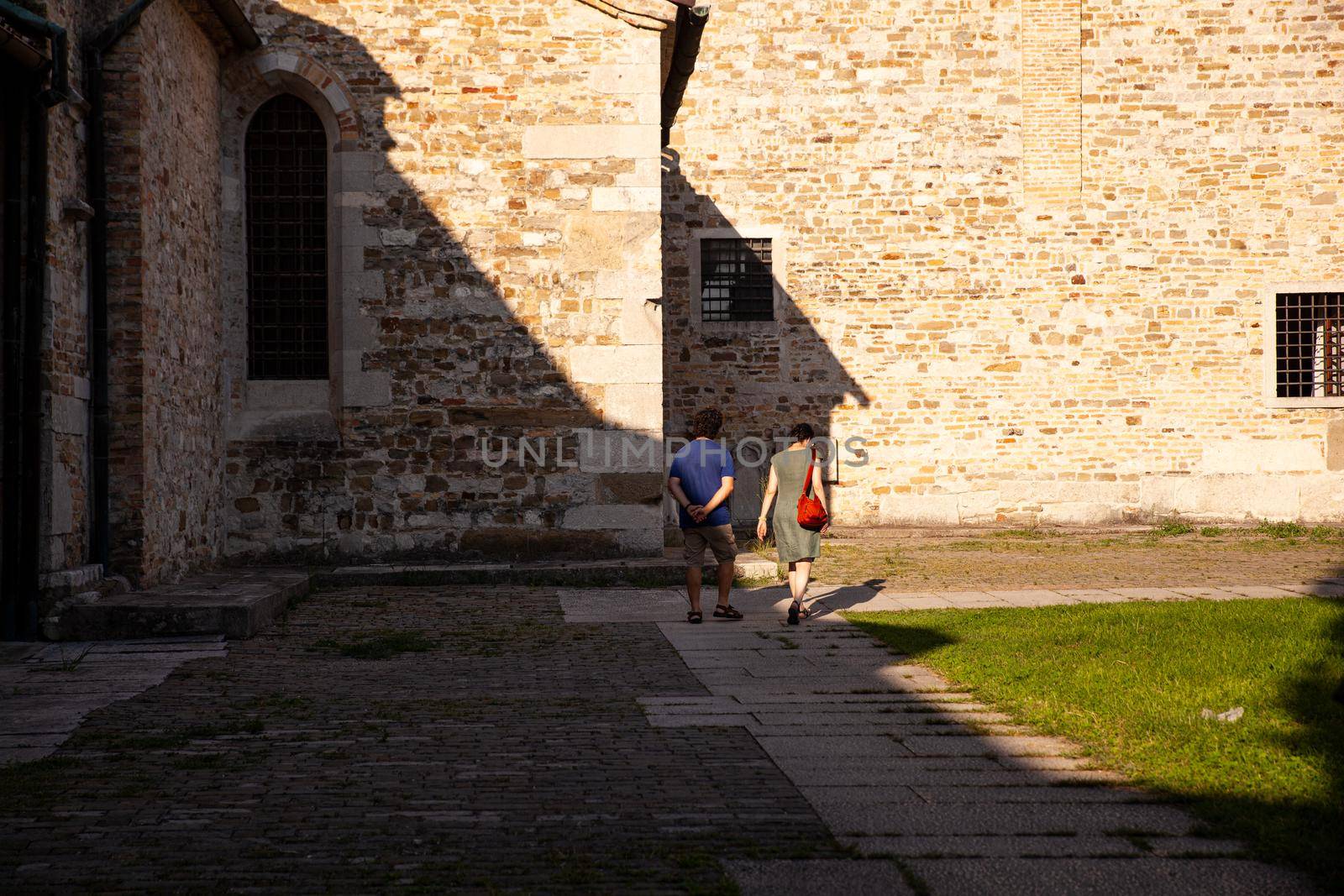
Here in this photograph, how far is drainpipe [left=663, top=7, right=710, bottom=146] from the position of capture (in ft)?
36.9

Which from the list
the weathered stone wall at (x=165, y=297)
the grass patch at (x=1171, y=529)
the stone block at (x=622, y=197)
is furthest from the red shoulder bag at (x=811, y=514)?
the grass patch at (x=1171, y=529)

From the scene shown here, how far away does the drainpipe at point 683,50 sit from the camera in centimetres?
1124

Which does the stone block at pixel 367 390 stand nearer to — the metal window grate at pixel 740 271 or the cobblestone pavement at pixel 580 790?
the cobblestone pavement at pixel 580 790

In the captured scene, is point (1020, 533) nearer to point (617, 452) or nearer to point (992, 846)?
point (617, 452)

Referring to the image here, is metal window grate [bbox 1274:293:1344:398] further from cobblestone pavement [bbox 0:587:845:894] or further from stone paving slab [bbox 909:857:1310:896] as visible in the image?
stone paving slab [bbox 909:857:1310:896]

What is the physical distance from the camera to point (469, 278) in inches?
446

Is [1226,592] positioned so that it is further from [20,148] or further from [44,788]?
[20,148]

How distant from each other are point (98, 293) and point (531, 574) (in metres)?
4.14

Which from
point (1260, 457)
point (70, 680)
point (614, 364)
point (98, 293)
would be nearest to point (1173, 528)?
point (1260, 457)

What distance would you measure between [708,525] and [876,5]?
426 inches

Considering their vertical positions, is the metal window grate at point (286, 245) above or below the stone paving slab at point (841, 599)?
above

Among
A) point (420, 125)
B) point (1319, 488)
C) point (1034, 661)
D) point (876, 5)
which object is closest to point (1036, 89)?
point (876, 5)

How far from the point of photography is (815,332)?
17094 millimetres

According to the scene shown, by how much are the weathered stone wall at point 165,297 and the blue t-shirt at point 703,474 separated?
12.6ft
